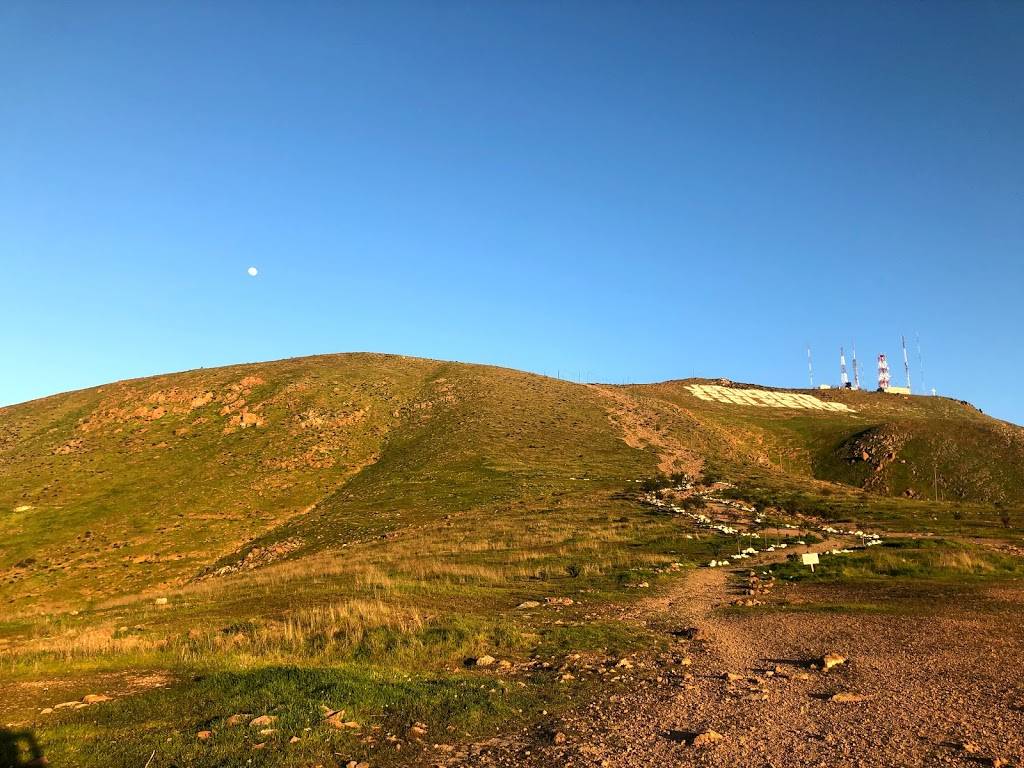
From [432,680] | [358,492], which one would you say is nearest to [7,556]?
[358,492]

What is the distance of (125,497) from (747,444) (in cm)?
8422

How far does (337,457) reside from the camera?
249 ft

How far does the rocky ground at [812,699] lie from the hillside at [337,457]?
3631 cm

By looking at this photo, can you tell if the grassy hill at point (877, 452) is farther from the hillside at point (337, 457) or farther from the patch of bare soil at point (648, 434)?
the patch of bare soil at point (648, 434)

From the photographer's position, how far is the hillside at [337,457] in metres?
52.9

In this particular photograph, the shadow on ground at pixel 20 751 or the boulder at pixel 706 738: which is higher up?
the boulder at pixel 706 738

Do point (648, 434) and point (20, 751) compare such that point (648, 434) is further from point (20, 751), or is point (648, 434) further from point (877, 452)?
point (20, 751)

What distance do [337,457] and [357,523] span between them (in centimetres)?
2503

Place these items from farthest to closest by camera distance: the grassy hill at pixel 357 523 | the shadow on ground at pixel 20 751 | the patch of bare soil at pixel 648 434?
the patch of bare soil at pixel 648 434, the grassy hill at pixel 357 523, the shadow on ground at pixel 20 751

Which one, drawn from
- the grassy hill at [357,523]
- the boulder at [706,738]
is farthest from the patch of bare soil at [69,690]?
the boulder at [706,738]

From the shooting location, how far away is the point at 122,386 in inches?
3903

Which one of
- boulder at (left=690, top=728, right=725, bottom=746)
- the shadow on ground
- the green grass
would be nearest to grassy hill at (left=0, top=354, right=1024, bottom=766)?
the green grass

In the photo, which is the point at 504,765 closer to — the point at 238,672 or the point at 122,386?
the point at 238,672

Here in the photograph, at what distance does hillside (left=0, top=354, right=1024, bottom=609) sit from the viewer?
5291 cm
